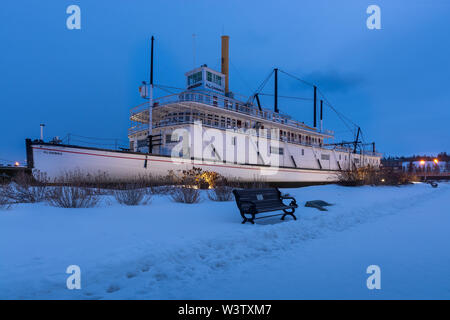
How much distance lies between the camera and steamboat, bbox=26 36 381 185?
12523mm

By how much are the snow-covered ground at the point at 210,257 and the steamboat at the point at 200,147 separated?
6.76 metres

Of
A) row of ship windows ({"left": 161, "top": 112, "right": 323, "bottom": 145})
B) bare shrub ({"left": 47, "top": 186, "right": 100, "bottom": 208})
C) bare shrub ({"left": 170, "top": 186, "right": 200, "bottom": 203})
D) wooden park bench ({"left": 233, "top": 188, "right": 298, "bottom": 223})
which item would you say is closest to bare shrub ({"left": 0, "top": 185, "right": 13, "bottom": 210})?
bare shrub ({"left": 47, "top": 186, "right": 100, "bottom": 208})

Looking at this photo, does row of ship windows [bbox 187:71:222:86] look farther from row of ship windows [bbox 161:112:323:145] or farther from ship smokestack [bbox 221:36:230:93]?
row of ship windows [bbox 161:112:323:145]

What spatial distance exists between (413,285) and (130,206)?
7.15 m

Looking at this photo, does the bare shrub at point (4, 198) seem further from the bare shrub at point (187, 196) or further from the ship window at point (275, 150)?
the ship window at point (275, 150)

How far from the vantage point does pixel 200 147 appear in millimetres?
16594

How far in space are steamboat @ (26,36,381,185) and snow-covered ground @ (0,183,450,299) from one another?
676 centimetres

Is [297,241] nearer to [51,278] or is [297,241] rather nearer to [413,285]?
[413,285]

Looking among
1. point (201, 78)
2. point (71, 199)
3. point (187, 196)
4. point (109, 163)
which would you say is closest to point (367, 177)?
point (187, 196)

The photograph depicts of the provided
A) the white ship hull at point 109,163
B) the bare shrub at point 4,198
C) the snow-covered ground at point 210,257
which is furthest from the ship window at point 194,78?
the snow-covered ground at point 210,257

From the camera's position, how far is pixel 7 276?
2.82m

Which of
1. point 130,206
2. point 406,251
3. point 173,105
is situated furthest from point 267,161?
point 406,251

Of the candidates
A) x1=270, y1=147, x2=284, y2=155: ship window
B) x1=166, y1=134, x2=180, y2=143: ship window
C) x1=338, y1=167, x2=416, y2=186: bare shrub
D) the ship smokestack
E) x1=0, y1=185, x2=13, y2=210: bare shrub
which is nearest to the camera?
x1=0, y1=185, x2=13, y2=210: bare shrub
